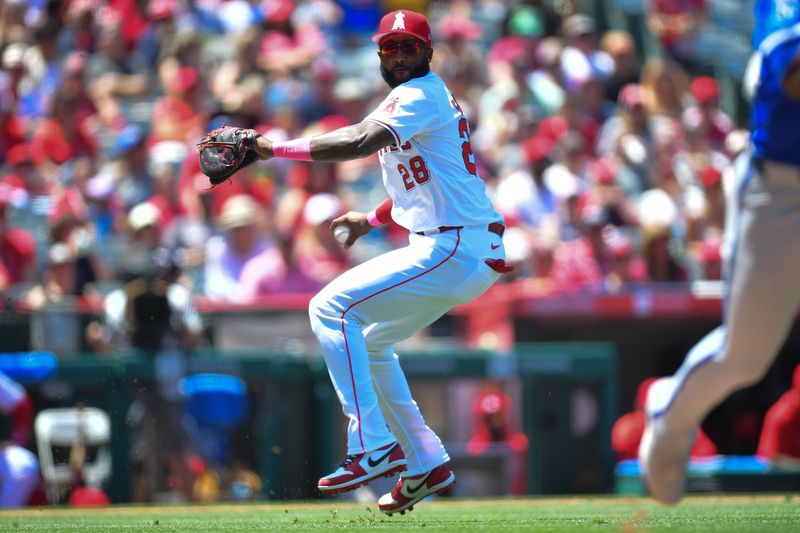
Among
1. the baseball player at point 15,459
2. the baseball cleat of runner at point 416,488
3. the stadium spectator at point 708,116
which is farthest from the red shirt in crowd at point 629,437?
the stadium spectator at point 708,116

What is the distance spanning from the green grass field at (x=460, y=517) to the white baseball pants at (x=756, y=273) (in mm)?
714

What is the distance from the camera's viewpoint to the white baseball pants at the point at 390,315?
18.8 ft

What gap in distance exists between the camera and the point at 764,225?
15.1ft

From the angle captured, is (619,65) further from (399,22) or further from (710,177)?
(399,22)

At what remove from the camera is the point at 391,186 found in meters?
6.01

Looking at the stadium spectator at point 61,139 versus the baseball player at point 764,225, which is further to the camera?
the stadium spectator at point 61,139

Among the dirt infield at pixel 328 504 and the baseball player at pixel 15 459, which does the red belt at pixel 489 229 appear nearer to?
the dirt infield at pixel 328 504

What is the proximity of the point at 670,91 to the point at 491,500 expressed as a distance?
6.42m

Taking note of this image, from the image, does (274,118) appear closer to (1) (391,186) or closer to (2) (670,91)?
(2) (670,91)

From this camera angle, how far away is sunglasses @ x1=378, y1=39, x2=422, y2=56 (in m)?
5.84

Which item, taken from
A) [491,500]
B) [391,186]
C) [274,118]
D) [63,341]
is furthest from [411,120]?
[274,118]

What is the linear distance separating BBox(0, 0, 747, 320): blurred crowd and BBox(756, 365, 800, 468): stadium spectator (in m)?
1.63

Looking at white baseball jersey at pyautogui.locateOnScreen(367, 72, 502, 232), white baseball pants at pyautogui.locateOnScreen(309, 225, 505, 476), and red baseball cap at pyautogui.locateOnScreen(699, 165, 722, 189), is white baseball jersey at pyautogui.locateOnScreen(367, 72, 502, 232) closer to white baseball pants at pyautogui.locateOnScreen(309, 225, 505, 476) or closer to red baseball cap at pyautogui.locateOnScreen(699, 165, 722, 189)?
white baseball pants at pyautogui.locateOnScreen(309, 225, 505, 476)

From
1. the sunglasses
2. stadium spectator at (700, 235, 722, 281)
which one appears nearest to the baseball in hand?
the sunglasses
